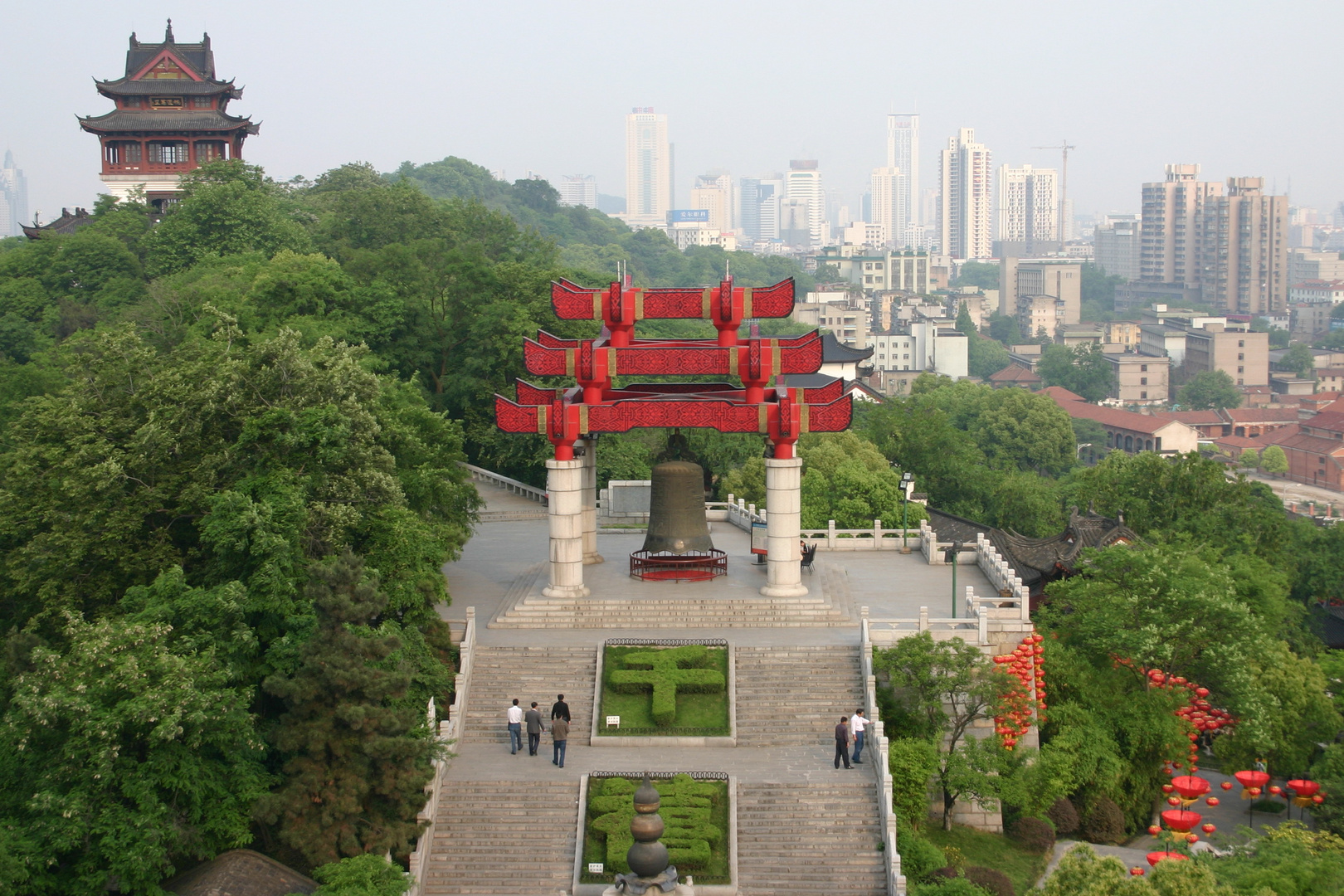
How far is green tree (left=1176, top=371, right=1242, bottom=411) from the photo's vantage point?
478ft

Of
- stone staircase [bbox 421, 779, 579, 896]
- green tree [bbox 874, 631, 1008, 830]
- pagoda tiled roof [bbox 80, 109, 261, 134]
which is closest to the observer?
stone staircase [bbox 421, 779, 579, 896]

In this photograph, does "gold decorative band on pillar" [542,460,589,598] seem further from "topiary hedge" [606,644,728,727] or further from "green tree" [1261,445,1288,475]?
"green tree" [1261,445,1288,475]

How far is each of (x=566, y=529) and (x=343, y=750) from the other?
31.4 feet

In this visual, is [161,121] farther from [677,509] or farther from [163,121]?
[677,509]

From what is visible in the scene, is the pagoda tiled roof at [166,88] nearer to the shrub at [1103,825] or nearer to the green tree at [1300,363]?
the shrub at [1103,825]

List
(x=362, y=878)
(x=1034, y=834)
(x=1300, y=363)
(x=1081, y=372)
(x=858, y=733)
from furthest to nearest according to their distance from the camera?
(x=1300, y=363) < (x=1081, y=372) < (x=1034, y=834) < (x=858, y=733) < (x=362, y=878)

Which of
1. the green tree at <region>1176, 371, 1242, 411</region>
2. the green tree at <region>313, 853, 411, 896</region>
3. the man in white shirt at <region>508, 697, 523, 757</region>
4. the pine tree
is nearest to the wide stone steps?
the man in white shirt at <region>508, 697, 523, 757</region>

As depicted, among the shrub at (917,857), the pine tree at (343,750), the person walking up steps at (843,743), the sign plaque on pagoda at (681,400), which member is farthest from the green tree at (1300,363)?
the pine tree at (343,750)

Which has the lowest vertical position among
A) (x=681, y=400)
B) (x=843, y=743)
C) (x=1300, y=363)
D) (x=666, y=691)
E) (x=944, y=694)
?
(x=1300, y=363)

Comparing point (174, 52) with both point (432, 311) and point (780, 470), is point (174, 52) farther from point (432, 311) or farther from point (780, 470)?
point (780, 470)

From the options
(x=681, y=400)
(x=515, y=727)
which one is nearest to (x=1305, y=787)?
(x=681, y=400)

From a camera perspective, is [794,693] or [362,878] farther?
[794,693]

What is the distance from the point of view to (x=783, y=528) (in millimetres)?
32344

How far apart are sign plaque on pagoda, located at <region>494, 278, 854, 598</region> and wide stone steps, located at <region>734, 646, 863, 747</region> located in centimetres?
282
